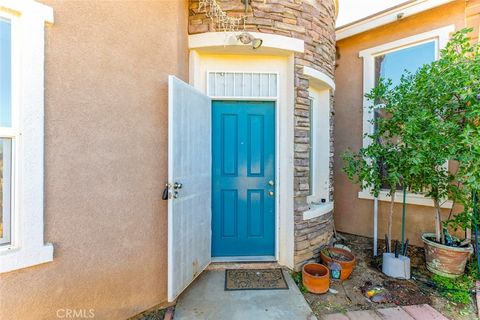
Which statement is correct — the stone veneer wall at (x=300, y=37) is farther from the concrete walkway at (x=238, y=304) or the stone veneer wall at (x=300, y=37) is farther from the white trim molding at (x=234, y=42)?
the concrete walkway at (x=238, y=304)

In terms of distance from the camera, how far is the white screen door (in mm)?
2182

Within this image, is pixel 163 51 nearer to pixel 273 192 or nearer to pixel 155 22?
pixel 155 22

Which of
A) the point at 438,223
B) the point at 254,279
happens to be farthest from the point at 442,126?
the point at 254,279

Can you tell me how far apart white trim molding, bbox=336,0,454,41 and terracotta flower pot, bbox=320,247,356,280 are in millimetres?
3798

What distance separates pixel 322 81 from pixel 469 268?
3204 millimetres

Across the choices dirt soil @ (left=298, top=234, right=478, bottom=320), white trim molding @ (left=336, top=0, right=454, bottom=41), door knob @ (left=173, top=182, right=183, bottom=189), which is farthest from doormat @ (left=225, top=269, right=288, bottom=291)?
white trim molding @ (left=336, top=0, right=454, bottom=41)

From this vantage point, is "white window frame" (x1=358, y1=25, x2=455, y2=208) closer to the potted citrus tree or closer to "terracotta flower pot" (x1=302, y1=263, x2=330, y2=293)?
the potted citrus tree

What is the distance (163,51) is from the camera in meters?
2.26

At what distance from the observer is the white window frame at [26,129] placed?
154 cm

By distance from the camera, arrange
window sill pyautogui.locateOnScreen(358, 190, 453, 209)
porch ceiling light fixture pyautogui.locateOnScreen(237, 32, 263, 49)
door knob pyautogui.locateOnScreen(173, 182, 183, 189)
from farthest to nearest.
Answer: window sill pyautogui.locateOnScreen(358, 190, 453, 209)
porch ceiling light fixture pyautogui.locateOnScreen(237, 32, 263, 49)
door knob pyautogui.locateOnScreen(173, 182, 183, 189)

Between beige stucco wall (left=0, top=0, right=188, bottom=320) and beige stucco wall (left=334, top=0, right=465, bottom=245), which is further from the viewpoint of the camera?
beige stucco wall (left=334, top=0, right=465, bottom=245)

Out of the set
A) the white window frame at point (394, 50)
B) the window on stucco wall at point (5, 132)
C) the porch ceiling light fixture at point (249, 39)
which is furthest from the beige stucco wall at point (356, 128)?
the window on stucco wall at point (5, 132)

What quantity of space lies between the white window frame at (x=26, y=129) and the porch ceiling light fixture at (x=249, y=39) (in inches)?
70.8

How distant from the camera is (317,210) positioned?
3.12 m
